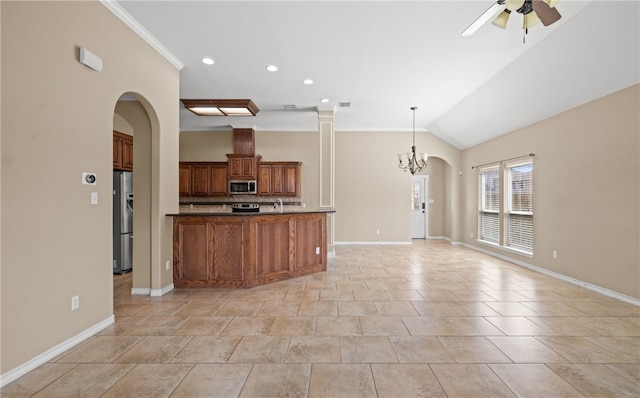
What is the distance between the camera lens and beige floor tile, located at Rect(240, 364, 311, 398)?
76.2 inches

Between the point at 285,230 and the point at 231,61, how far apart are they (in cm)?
256

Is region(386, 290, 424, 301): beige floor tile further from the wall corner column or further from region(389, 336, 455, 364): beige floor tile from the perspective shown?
the wall corner column

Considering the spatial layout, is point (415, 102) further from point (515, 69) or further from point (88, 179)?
point (88, 179)

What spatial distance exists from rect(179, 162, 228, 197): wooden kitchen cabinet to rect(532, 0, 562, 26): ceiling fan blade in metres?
7.16

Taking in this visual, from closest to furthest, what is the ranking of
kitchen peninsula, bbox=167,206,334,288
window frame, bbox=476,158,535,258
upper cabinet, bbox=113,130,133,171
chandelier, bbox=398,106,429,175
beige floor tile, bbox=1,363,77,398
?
beige floor tile, bbox=1,363,77,398 → kitchen peninsula, bbox=167,206,334,288 → upper cabinet, bbox=113,130,133,171 → window frame, bbox=476,158,535,258 → chandelier, bbox=398,106,429,175

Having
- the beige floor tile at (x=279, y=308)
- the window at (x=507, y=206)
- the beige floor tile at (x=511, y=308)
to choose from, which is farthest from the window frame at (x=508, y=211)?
the beige floor tile at (x=279, y=308)

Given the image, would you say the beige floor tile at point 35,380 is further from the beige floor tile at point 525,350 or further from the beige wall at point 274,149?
the beige wall at point 274,149

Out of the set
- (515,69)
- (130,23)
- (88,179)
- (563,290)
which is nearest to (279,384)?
(88,179)

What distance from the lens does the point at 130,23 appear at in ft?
10.6

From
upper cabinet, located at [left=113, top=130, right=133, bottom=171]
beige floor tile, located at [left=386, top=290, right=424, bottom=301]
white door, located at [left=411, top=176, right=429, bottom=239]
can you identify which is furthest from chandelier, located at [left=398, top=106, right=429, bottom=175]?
upper cabinet, located at [left=113, top=130, right=133, bottom=171]

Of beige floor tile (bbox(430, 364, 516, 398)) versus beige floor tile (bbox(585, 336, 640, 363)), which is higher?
beige floor tile (bbox(430, 364, 516, 398))

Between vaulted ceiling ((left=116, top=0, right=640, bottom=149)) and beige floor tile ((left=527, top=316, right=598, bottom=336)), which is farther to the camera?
vaulted ceiling ((left=116, top=0, right=640, bottom=149))

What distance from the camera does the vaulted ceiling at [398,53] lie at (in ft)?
10.3

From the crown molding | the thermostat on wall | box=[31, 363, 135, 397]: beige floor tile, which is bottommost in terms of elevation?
box=[31, 363, 135, 397]: beige floor tile
